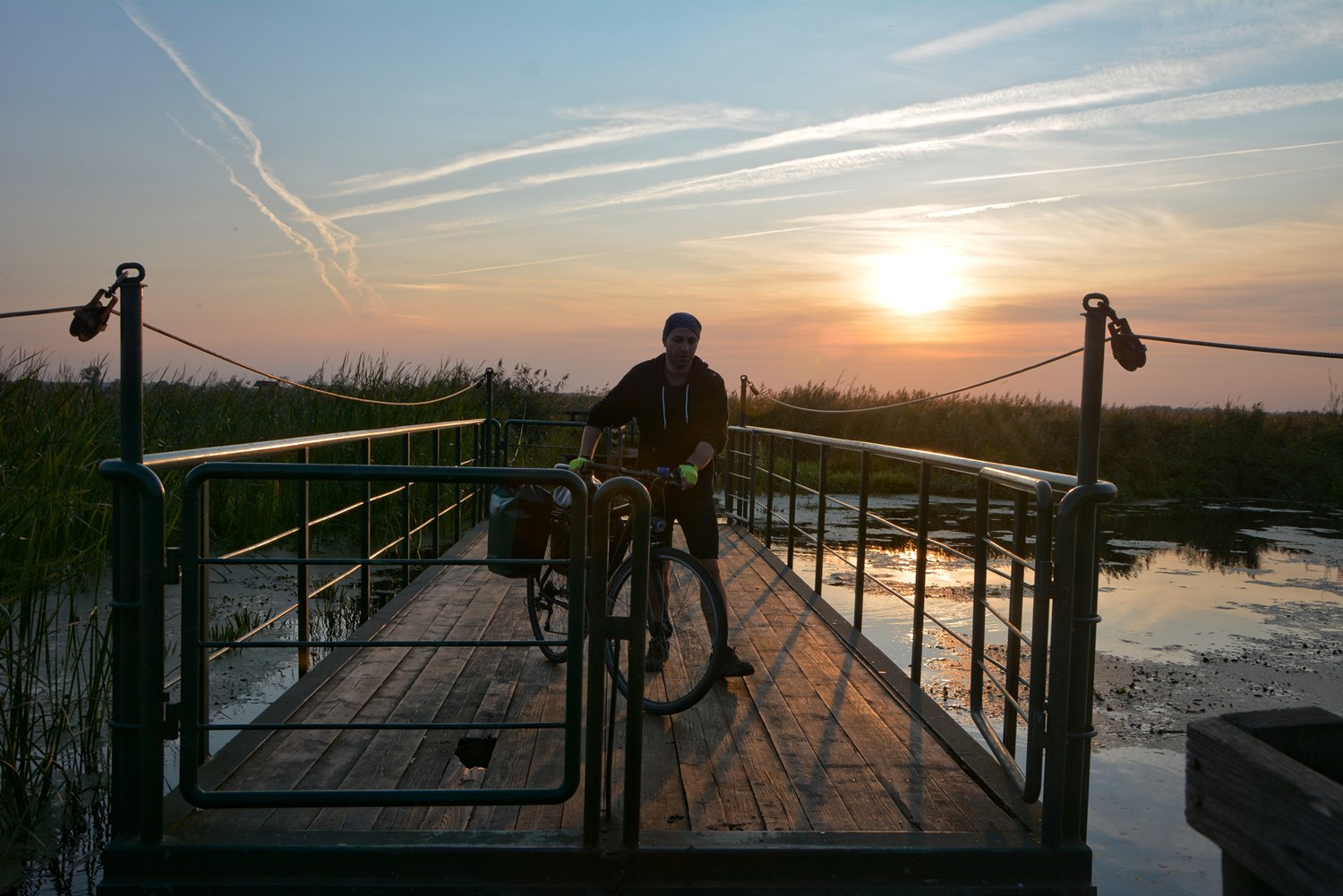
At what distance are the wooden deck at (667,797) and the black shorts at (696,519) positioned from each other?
59 centimetres

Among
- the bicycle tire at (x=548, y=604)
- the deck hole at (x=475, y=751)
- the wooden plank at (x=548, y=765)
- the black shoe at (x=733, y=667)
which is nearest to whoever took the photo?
the wooden plank at (x=548, y=765)

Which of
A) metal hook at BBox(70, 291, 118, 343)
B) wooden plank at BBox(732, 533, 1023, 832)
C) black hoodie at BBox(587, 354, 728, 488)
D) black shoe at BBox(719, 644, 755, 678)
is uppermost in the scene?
metal hook at BBox(70, 291, 118, 343)

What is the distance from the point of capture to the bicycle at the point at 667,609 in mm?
4227

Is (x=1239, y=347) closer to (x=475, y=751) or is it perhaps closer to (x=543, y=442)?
(x=475, y=751)

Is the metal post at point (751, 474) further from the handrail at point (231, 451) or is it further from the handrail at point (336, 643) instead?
A: the handrail at point (336, 643)

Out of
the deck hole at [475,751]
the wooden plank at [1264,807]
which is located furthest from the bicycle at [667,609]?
the wooden plank at [1264,807]

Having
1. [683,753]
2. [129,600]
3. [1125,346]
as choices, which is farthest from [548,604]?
[1125,346]

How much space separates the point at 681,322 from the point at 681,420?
1.39 feet

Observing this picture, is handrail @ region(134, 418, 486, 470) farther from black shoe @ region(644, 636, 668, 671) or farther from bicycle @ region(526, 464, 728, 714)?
black shoe @ region(644, 636, 668, 671)

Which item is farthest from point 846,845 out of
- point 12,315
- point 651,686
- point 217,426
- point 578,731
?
point 217,426

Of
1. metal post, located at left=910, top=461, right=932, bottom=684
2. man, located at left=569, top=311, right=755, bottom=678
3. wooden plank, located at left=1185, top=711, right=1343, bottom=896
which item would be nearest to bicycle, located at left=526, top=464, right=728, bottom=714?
man, located at left=569, top=311, right=755, bottom=678

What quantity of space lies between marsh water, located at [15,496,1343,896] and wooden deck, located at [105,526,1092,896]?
845 mm

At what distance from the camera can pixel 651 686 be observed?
15.0ft

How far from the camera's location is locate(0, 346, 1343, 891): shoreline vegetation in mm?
3932
